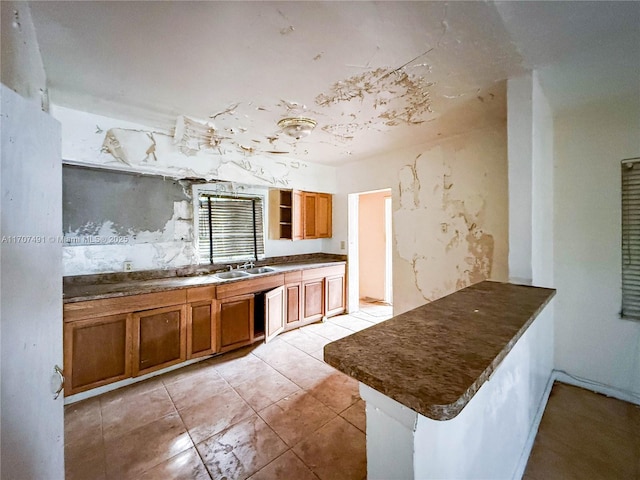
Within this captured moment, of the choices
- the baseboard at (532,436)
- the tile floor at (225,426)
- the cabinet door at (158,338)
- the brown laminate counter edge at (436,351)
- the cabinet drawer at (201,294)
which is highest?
the brown laminate counter edge at (436,351)

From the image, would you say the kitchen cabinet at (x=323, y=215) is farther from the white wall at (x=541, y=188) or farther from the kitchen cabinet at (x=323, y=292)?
the white wall at (x=541, y=188)

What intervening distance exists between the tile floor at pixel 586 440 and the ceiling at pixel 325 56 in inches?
91.0

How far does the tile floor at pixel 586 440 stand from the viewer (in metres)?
1.49

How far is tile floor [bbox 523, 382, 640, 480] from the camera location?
149 cm

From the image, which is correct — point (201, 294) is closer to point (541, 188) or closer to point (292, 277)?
point (292, 277)

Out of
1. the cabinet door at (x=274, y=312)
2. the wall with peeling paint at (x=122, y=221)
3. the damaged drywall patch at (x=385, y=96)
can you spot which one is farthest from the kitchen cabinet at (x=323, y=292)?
the damaged drywall patch at (x=385, y=96)

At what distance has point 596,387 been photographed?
2.21 metres

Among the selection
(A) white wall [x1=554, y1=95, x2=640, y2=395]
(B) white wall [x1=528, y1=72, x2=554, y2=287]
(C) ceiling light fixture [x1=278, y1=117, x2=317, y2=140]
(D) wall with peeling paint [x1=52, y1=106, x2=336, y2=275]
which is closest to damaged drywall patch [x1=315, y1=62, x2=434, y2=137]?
(C) ceiling light fixture [x1=278, y1=117, x2=317, y2=140]

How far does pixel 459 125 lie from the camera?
254 centimetres

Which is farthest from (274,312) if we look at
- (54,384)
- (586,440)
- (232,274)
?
(586,440)

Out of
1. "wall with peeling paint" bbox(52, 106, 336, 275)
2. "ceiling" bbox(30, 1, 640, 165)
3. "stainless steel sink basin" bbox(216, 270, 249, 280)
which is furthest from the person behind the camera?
"stainless steel sink basin" bbox(216, 270, 249, 280)

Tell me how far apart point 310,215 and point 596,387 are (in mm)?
3466

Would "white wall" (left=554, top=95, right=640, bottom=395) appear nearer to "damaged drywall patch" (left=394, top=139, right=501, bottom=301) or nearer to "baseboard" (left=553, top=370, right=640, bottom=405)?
"baseboard" (left=553, top=370, right=640, bottom=405)

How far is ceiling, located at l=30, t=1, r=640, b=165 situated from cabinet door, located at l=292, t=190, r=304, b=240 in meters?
1.53
